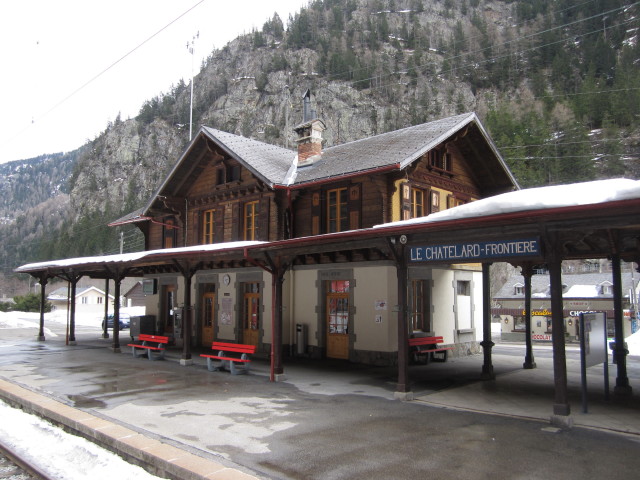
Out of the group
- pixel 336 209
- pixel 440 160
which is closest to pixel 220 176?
pixel 336 209

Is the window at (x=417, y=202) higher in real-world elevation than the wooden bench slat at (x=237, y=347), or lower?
higher

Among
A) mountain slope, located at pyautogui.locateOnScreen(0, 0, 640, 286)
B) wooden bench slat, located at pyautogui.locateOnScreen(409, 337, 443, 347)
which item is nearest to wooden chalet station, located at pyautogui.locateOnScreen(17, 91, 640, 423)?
wooden bench slat, located at pyautogui.locateOnScreen(409, 337, 443, 347)

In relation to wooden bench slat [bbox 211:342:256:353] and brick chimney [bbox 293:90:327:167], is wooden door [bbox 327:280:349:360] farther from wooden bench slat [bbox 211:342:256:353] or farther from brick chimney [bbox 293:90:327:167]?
brick chimney [bbox 293:90:327:167]

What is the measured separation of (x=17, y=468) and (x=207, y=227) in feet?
44.0

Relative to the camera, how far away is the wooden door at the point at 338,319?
48.4 feet

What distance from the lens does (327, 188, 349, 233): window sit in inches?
595

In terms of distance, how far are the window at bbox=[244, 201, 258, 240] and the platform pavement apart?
4374 millimetres

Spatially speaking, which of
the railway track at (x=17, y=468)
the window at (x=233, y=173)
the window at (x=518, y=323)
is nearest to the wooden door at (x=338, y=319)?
the window at (x=233, y=173)

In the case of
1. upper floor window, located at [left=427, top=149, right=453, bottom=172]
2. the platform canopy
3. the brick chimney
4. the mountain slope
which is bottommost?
the platform canopy

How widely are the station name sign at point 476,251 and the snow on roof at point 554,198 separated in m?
0.62

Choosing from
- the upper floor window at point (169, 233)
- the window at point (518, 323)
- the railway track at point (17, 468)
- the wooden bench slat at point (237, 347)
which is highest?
the upper floor window at point (169, 233)

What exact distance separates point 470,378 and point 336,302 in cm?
460

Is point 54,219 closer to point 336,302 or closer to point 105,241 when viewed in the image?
point 105,241

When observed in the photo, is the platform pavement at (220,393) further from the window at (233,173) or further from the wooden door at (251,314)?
the window at (233,173)
